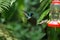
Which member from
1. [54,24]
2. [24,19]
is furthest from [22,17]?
[54,24]

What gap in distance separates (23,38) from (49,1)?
31.4 inches

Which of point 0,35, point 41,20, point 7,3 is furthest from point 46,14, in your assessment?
point 0,35

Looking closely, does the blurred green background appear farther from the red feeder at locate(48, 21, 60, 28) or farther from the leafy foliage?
the red feeder at locate(48, 21, 60, 28)

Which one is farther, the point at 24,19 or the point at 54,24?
the point at 24,19

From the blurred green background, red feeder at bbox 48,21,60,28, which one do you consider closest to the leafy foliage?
the blurred green background

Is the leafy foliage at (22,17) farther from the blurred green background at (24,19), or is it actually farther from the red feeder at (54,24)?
the red feeder at (54,24)

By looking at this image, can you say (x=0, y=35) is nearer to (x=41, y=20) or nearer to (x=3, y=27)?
(x=3, y=27)

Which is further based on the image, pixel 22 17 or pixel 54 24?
pixel 22 17

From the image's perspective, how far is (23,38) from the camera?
2861mm

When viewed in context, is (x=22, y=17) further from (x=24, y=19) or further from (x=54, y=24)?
(x=54, y=24)

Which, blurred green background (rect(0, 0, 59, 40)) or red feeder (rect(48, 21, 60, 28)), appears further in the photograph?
blurred green background (rect(0, 0, 59, 40))

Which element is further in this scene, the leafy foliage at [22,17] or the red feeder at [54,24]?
the leafy foliage at [22,17]

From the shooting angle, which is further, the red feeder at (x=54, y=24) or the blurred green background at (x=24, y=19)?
the blurred green background at (x=24, y=19)

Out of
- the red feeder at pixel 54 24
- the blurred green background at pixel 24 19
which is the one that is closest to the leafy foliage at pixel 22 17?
the blurred green background at pixel 24 19
